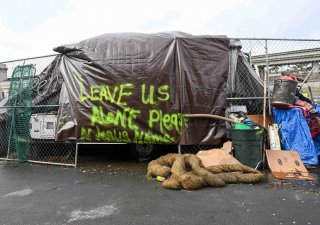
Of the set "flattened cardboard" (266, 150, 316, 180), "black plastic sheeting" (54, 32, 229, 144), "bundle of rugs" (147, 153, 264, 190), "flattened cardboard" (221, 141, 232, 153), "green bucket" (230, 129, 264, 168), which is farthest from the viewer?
"black plastic sheeting" (54, 32, 229, 144)

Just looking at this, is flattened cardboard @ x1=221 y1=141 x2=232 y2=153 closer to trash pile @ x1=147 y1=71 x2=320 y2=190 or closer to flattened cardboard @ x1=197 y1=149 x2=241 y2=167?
trash pile @ x1=147 y1=71 x2=320 y2=190

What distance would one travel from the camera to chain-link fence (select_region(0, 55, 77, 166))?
24.8ft

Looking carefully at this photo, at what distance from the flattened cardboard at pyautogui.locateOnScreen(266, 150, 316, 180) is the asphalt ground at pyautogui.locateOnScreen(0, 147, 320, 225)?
0.21 m

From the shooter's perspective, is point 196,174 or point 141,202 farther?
point 196,174

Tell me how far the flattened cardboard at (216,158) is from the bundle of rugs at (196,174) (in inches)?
5.2

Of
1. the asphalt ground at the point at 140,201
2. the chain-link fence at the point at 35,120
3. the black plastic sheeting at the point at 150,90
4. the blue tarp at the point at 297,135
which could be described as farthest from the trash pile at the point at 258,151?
the chain-link fence at the point at 35,120

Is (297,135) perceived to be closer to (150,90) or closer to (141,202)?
(150,90)

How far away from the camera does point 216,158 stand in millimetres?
5812

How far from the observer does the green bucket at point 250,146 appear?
5.96m

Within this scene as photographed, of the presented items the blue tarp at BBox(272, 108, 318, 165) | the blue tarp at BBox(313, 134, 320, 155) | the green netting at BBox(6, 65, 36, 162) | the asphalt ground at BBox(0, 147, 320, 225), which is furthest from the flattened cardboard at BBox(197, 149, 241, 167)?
the green netting at BBox(6, 65, 36, 162)

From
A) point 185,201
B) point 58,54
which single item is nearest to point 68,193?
point 185,201

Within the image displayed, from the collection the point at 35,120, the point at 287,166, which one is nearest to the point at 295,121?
the point at 287,166

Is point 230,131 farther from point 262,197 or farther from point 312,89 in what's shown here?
point 312,89

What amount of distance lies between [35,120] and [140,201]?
4.29m
